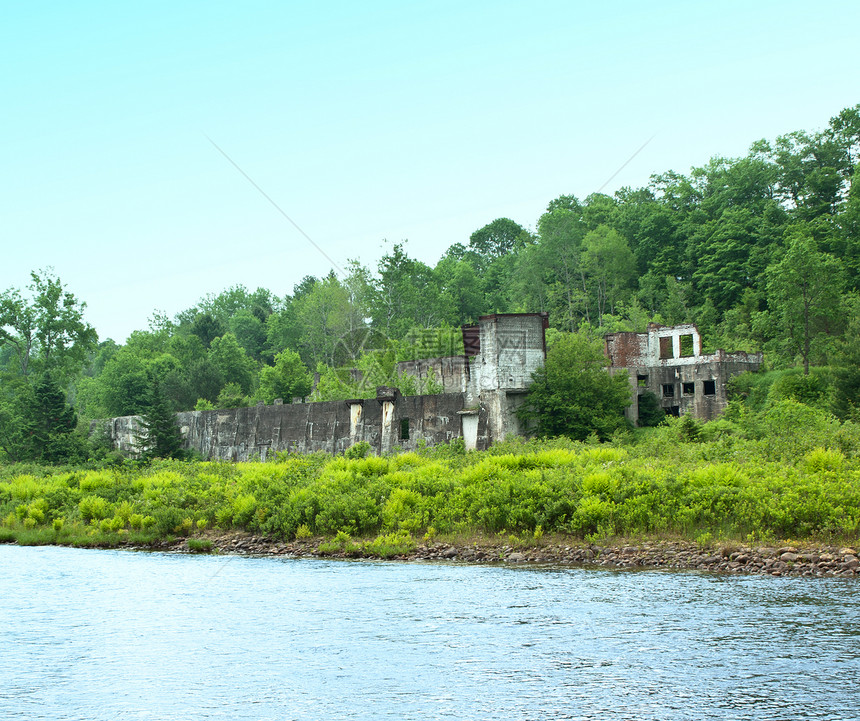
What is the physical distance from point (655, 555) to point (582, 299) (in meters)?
63.4

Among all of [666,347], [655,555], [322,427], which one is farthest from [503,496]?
[666,347]

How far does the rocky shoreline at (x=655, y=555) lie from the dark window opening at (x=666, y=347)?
105ft

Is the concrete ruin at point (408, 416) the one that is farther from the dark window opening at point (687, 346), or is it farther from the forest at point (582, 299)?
the dark window opening at point (687, 346)

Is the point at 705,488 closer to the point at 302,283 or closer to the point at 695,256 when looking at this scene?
the point at 695,256

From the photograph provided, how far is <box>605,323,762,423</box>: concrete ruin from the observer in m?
52.8

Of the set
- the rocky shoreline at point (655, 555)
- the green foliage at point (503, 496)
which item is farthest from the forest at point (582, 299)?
the rocky shoreline at point (655, 555)

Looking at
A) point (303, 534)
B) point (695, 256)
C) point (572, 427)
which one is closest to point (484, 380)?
point (572, 427)

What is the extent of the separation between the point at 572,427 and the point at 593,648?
26.7 m

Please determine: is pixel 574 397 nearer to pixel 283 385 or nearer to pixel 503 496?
pixel 503 496

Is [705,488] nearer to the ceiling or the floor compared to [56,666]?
nearer to the ceiling

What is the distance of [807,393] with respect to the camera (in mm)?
48219

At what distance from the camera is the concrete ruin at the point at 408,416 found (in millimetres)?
42594

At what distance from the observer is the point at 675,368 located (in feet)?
177

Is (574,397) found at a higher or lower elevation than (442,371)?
lower
